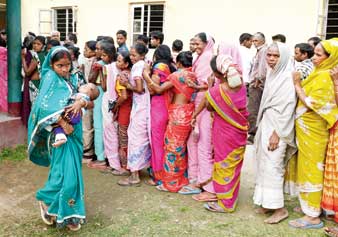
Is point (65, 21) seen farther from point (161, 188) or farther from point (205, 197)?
point (205, 197)

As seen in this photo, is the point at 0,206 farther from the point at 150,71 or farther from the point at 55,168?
the point at 150,71

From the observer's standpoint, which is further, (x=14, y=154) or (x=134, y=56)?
(x=14, y=154)

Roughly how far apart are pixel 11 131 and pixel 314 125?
408 cm

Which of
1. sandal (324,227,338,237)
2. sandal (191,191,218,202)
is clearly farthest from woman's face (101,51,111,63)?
sandal (324,227,338,237)

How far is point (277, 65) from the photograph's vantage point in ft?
11.5

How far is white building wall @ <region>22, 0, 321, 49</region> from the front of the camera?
8109 mm

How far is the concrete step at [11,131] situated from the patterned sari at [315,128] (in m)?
3.91

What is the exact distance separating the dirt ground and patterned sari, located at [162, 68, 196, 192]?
0.69ft

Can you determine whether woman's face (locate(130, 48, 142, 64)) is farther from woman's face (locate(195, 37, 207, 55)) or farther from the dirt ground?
the dirt ground

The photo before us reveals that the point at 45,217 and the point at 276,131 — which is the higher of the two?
the point at 276,131

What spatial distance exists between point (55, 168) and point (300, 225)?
2.30 meters

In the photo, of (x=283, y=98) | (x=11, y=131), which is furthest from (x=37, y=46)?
(x=283, y=98)

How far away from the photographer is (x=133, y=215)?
3652 mm

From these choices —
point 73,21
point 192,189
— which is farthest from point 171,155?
point 73,21
